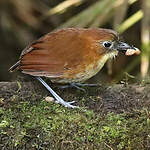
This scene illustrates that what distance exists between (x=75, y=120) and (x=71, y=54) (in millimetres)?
528

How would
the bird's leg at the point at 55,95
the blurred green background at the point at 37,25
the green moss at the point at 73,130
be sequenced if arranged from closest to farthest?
the green moss at the point at 73,130, the bird's leg at the point at 55,95, the blurred green background at the point at 37,25

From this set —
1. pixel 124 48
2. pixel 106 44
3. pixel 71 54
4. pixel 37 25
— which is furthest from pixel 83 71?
pixel 37 25

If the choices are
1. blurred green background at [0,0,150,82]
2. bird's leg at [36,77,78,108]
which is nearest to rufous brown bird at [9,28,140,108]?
bird's leg at [36,77,78,108]

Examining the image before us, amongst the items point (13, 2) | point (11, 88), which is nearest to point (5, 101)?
point (11, 88)

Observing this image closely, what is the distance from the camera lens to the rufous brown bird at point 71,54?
3014mm

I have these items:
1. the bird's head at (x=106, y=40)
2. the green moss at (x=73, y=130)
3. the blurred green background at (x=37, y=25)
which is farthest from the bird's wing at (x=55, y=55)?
the blurred green background at (x=37, y=25)

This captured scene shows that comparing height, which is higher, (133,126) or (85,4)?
(85,4)

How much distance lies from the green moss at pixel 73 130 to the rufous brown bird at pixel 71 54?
0.24 metres

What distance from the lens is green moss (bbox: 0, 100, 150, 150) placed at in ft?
8.63

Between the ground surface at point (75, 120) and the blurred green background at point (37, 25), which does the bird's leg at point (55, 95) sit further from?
the blurred green background at point (37, 25)

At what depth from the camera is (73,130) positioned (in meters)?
2.71

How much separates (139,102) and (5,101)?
1.04 meters

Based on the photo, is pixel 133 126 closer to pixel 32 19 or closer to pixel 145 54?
pixel 145 54

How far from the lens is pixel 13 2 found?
577cm
